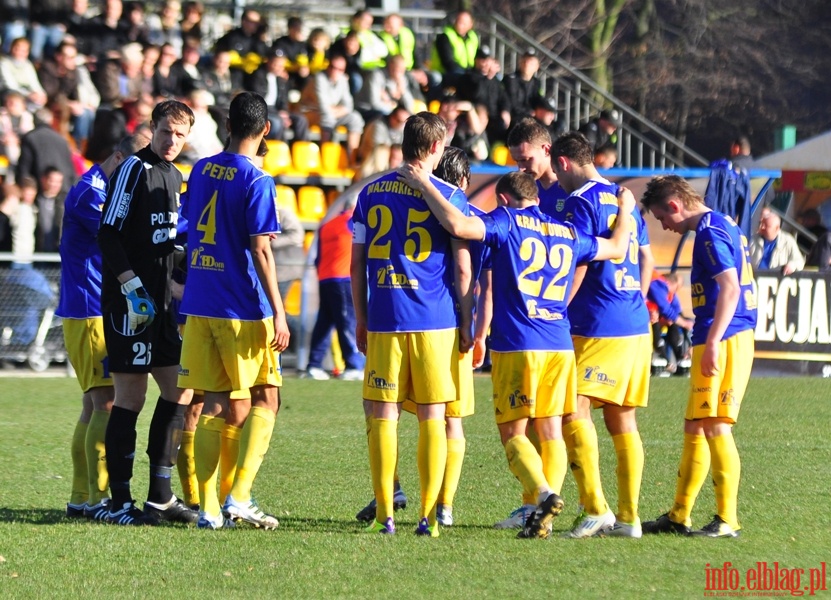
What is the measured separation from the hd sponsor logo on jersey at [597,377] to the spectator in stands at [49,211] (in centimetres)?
1044

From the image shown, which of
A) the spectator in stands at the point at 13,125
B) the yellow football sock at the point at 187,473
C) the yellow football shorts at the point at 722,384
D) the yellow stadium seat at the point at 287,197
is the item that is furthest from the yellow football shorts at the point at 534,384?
the spectator in stands at the point at 13,125

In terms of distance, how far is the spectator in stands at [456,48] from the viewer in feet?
71.9

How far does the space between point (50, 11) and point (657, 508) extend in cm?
1538

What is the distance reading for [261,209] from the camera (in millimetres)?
6836

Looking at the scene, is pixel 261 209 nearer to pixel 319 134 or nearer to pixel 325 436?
pixel 325 436

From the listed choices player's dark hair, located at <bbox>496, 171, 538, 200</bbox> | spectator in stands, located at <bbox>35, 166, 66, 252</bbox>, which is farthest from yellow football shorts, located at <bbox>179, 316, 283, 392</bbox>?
spectator in stands, located at <bbox>35, 166, 66, 252</bbox>

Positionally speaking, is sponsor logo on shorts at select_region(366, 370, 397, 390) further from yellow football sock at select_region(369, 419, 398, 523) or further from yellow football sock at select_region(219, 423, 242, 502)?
yellow football sock at select_region(219, 423, 242, 502)

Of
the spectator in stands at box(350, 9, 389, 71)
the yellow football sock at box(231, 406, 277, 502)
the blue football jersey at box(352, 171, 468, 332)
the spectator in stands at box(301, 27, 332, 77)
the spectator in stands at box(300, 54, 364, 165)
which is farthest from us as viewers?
the spectator in stands at box(350, 9, 389, 71)

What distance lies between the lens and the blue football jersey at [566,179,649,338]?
7.05 meters

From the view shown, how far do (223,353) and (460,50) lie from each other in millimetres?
15862

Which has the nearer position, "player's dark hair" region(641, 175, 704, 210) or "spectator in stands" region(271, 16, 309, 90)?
"player's dark hair" region(641, 175, 704, 210)

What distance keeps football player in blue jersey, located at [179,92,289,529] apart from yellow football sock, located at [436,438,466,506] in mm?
946

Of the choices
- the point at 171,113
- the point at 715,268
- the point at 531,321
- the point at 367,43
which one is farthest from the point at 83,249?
the point at 367,43

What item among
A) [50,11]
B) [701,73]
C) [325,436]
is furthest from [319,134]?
[701,73]
